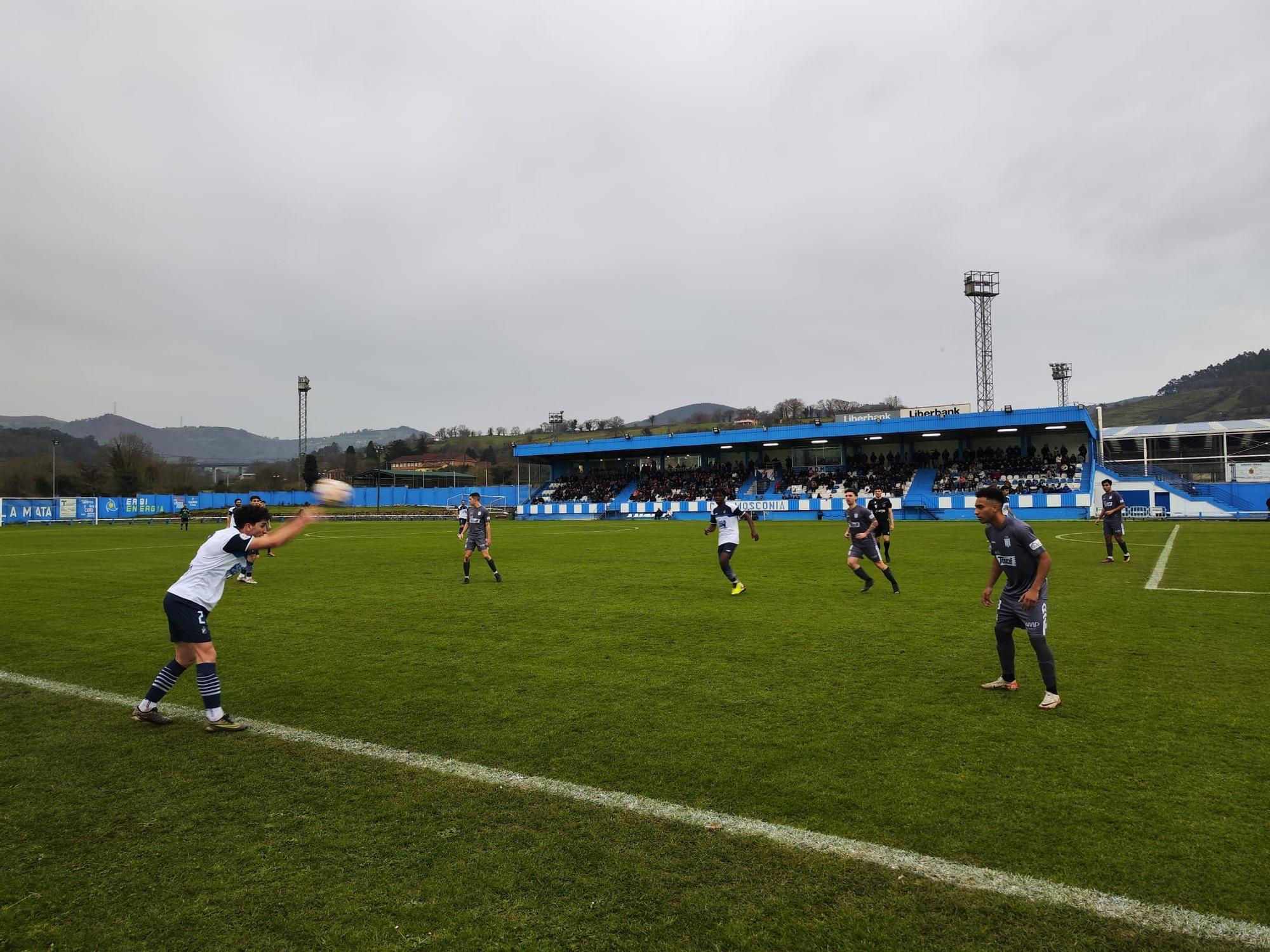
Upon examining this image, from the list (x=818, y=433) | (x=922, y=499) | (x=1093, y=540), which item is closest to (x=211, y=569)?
(x=1093, y=540)

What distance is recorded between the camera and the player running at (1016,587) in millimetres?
6605

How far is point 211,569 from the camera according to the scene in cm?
650

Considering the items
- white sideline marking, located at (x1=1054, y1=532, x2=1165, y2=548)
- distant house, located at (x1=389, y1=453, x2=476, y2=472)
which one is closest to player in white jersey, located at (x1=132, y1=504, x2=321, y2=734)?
white sideline marking, located at (x1=1054, y1=532, x2=1165, y2=548)

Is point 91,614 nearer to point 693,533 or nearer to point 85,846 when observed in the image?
point 85,846

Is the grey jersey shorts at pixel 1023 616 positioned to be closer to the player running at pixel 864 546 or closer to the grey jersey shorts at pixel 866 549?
the player running at pixel 864 546

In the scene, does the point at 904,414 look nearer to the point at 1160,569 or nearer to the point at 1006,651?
the point at 1160,569

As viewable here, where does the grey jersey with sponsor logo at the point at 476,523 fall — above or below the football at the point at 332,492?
below

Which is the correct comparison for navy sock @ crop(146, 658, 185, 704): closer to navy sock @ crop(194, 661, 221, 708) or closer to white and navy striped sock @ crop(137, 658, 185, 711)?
white and navy striped sock @ crop(137, 658, 185, 711)

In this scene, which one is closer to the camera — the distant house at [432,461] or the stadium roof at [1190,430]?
the stadium roof at [1190,430]

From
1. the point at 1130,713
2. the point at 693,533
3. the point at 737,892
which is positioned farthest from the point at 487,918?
the point at 693,533

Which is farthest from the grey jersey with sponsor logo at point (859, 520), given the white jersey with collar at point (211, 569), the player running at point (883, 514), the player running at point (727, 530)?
the white jersey with collar at point (211, 569)

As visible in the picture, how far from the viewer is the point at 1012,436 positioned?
54.4 meters

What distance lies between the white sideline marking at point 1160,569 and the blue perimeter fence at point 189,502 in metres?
52.0

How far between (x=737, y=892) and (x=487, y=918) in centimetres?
124
